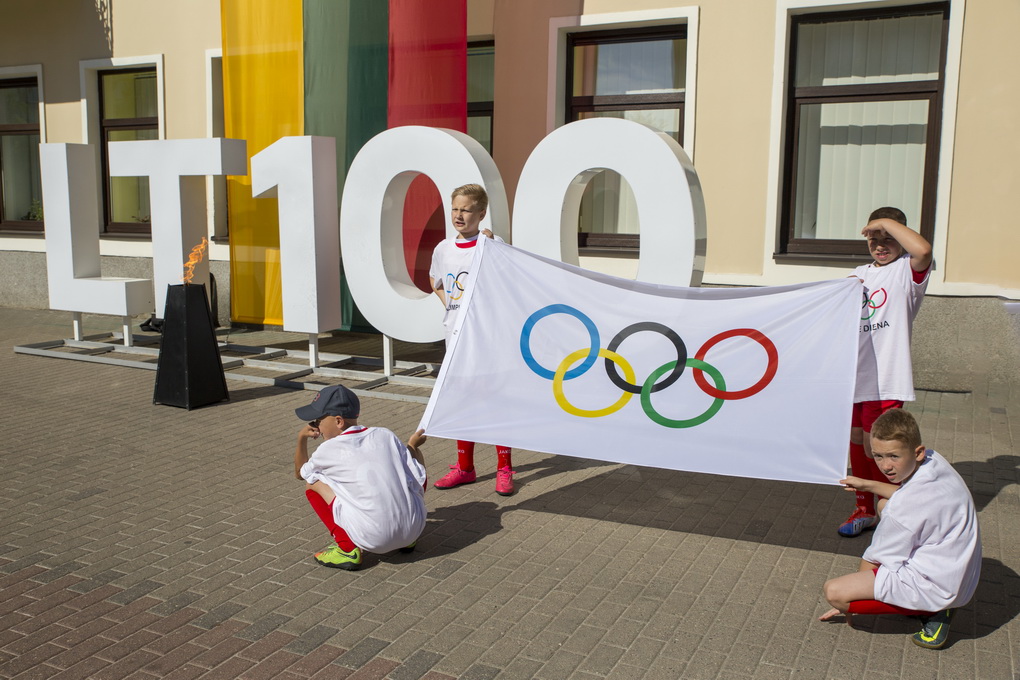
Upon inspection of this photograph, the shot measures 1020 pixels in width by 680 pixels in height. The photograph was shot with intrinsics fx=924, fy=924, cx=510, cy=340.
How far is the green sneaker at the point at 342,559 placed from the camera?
4883 mm

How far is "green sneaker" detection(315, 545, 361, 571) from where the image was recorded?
16.0 feet

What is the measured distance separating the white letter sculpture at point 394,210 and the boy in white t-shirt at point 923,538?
4.98 meters

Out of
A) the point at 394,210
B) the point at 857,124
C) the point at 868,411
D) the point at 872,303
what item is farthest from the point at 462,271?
the point at 857,124

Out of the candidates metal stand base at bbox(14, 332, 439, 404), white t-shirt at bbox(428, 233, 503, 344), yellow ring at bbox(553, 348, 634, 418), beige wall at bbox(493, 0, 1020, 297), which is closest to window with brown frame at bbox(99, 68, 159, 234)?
metal stand base at bbox(14, 332, 439, 404)

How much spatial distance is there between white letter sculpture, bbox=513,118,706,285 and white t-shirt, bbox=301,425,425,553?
3.10m

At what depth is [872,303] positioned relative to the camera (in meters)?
5.31

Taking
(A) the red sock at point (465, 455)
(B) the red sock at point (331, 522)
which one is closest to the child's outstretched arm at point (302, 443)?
(B) the red sock at point (331, 522)

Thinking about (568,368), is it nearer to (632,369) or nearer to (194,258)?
(632,369)

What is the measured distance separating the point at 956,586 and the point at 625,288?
7.59ft

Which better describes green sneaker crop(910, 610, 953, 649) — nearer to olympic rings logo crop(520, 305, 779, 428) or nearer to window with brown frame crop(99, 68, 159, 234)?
olympic rings logo crop(520, 305, 779, 428)

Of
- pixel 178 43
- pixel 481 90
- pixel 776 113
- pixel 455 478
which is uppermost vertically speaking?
pixel 178 43

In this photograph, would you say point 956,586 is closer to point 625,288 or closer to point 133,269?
point 625,288

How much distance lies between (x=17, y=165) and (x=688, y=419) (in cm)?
1480

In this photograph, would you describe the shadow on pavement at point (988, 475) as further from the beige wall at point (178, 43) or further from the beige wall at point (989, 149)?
the beige wall at point (178, 43)
